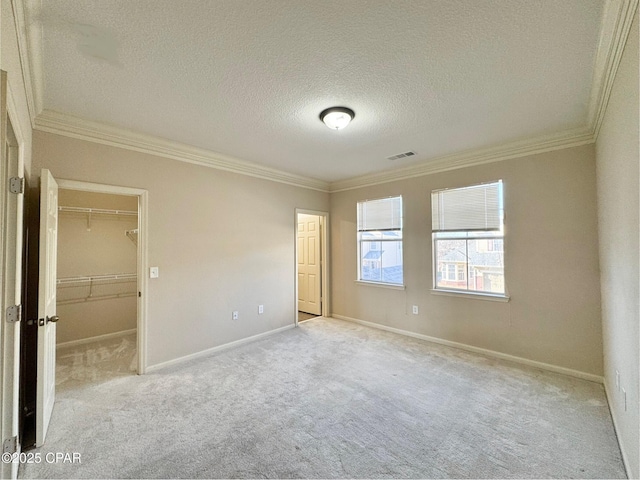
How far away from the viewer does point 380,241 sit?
4.75 m

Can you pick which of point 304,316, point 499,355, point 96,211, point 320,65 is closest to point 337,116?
point 320,65

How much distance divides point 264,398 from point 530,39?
3.32 m

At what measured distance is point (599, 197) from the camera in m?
2.71

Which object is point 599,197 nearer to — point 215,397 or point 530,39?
point 530,39

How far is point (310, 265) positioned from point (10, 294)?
453 centimetres

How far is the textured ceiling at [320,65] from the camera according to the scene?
1.52 metres

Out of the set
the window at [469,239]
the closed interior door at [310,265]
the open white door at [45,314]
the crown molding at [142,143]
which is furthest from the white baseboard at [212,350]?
the window at [469,239]

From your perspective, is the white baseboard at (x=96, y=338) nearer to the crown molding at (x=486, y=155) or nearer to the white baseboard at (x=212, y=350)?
the white baseboard at (x=212, y=350)

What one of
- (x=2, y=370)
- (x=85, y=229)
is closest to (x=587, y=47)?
(x=2, y=370)

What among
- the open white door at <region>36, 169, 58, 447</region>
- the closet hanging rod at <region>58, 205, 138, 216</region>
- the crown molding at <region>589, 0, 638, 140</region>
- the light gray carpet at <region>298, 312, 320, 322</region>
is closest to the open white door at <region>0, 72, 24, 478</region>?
the open white door at <region>36, 169, 58, 447</region>

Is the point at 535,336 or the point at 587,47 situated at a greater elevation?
the point at 587,47

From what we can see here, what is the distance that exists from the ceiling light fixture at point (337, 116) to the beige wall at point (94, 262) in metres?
3.60

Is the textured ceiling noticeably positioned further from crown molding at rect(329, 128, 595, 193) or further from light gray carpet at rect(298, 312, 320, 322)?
light gray carpet at rect(298, 312, 320, 322)

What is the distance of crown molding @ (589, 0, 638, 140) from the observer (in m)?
1.43
